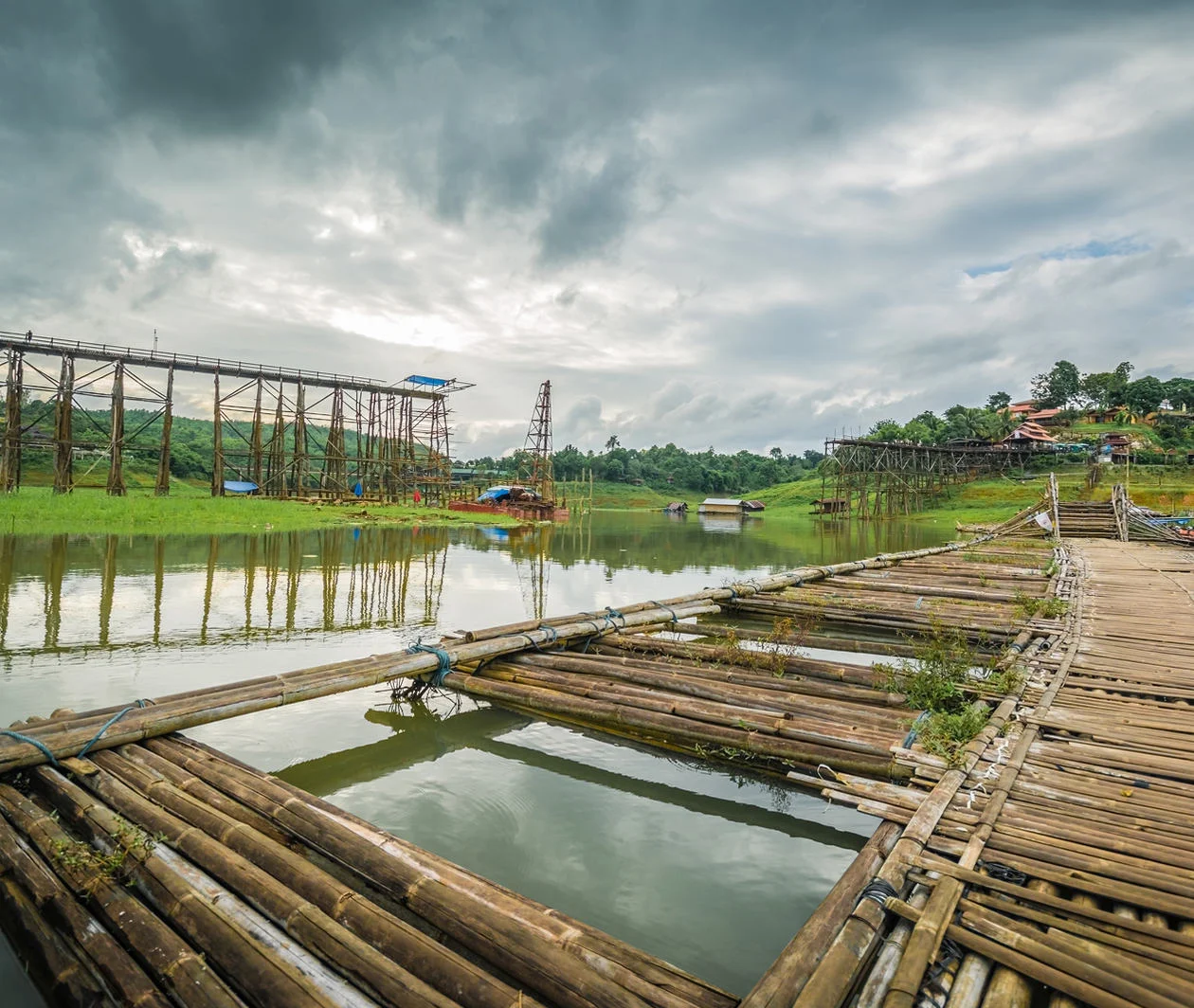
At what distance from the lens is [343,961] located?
258cm

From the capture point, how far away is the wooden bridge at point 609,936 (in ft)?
8.11

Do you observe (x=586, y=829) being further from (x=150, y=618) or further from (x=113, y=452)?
(x=113, y=452)

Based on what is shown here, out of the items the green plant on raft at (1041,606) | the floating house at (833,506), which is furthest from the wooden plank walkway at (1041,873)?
the floating house at (833,506)

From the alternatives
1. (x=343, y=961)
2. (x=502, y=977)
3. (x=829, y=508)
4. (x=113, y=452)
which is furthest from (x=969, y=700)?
(x=829, y=508)

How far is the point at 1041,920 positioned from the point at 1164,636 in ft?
23.9

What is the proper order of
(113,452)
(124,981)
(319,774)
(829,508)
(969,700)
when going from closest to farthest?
1. (124,981)
2. (319,774)
3. (969,700)
4. (113,452)
5. (829,508)

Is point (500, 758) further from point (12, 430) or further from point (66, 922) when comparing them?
point (12, 430)

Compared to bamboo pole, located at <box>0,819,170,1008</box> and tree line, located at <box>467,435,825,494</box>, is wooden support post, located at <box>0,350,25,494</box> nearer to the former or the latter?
bamboo pole, located at <box>0,819,170,1008</box>

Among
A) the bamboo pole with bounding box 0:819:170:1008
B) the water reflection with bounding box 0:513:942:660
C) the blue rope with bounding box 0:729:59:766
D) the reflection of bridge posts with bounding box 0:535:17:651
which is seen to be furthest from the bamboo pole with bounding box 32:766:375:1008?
the reflection of bridge posts with bounding box 0:535:17:651

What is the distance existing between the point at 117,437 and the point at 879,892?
133 feet

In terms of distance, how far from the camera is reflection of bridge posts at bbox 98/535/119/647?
9.60 metres

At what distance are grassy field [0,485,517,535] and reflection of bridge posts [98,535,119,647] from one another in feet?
16.7

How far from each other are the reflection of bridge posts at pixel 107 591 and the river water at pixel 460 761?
63 mm

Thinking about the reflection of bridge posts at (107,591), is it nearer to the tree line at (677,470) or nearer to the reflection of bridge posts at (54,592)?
the reflection of bridge posts at (54,592)
